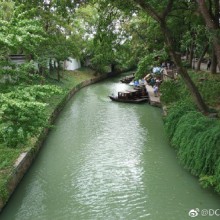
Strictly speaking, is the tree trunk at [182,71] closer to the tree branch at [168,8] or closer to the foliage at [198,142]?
the tree branch at [168,8]

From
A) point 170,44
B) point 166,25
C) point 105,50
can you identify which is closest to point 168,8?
point 166,25

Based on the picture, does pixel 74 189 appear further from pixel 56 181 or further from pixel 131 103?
pixel 131 103

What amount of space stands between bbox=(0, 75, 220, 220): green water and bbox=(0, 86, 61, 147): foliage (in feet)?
9.69

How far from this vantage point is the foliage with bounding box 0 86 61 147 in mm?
6938

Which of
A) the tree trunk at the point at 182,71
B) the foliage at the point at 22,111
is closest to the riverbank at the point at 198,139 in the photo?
the tree trunk at the point at 182,71

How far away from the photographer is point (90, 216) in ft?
30.2

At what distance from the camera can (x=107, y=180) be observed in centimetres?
1141

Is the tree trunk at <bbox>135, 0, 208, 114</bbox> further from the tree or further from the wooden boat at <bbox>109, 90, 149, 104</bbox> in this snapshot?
the wooden boat at <bbox>109, 90, 149, 104</bbox>

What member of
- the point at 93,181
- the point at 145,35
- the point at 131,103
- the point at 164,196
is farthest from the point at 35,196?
the point at 145,35

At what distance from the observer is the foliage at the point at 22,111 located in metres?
6.94

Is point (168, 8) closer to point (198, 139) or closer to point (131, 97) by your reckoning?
point (198, 139)

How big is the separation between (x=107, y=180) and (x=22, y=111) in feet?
17.0

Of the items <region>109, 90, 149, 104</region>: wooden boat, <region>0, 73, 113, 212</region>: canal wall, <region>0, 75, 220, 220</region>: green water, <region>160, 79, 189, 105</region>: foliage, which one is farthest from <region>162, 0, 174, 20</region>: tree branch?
<region>109, 90, 149, 104</region>: wooden boat

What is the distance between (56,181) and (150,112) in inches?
460
